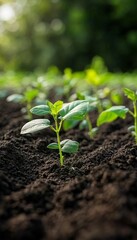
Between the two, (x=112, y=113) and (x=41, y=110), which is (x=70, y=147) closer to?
(x=41, y=110)

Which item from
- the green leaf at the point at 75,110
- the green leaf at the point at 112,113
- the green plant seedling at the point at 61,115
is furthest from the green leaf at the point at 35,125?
the green leaf at the point at 112,113

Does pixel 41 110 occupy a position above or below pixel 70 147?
above

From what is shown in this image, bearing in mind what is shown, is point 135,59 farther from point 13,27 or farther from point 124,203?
point 124,203

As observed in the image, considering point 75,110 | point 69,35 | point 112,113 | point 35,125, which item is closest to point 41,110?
point 35,125

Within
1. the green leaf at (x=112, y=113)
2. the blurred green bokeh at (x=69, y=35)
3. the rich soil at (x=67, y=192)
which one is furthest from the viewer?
the blurred green bokeh at (x=69, y=35)

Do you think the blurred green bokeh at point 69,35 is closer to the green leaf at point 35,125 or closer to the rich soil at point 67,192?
the rich soil at point 67,192

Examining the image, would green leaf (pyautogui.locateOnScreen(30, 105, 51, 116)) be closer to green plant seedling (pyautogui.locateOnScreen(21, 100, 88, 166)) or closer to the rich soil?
green plant seedling (pyautogui.locateOnScreen(21, 100, 88, 166))

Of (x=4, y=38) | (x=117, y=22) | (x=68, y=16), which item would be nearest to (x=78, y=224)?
(x=117, y=22)
